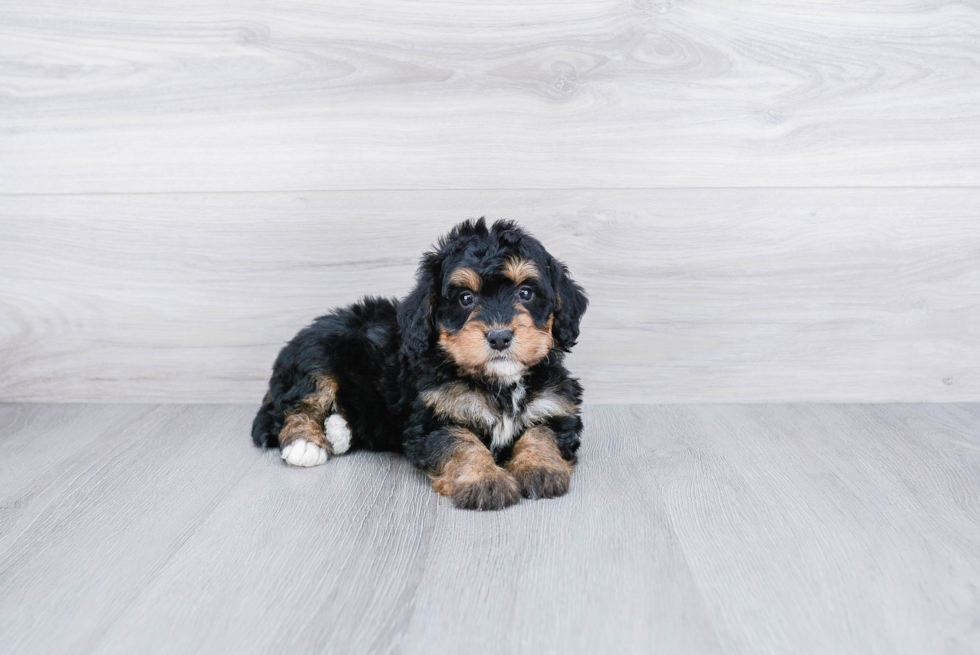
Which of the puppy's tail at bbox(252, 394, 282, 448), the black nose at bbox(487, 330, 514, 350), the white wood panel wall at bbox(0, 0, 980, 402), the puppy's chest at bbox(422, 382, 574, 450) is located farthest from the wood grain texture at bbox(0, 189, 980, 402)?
the black nose at bbox(487, 330, 514, 350)

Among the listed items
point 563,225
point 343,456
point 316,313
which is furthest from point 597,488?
point 316,313

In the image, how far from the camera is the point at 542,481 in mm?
2238

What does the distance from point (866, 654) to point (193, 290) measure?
2758 mm

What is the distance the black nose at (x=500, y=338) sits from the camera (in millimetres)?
2199

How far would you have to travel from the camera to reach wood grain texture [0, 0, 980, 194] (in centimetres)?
303

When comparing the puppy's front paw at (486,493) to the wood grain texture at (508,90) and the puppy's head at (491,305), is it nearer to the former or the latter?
the puppy's head at (491,305)

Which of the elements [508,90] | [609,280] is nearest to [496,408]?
[609,280]

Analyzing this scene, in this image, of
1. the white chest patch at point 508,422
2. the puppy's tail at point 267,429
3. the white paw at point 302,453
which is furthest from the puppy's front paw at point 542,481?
the puppy's tail at point 267,429

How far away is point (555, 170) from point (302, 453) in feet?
4.78

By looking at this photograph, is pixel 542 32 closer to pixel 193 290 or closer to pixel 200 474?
pixel 193 290

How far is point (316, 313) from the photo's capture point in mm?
3238

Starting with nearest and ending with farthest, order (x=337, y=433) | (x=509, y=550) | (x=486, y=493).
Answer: (x=509, y=550) → (x=486, y=493) → (x=337, y=433)

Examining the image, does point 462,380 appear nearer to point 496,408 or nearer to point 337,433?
point 496,408

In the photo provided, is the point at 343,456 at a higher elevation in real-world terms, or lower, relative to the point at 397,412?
lower
